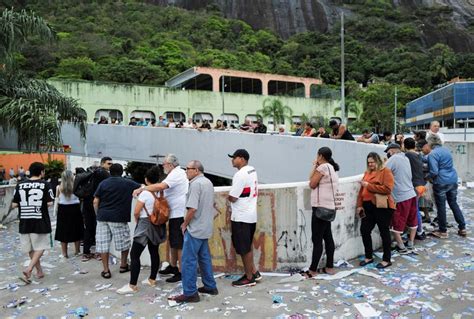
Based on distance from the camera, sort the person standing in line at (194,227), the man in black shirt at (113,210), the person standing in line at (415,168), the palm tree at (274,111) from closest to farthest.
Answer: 1. the person standing in line at (194,227)
2. the man in black shirt at (113,210)
3. the person standing in line at (415,168)
4. the palm tree at (274,111)

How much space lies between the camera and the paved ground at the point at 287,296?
4.45 meters

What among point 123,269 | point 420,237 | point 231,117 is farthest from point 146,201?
point 231,117

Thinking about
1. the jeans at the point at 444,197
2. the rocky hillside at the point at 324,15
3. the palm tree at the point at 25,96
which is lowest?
the jeans at the point at 444,197

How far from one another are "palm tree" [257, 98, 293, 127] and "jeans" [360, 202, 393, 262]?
3687 centimetres

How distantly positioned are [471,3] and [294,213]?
143 m

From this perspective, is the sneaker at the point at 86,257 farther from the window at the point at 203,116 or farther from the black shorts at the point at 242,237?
the window at the point at 203,116

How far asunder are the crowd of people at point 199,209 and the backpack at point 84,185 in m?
0.02

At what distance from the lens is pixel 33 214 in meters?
5.84

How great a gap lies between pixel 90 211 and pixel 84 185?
1.71 ft

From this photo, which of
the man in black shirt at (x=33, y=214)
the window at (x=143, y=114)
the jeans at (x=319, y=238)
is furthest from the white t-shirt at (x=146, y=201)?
the window at (x=143, y=114)

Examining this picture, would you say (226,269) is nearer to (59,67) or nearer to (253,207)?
(253,207)

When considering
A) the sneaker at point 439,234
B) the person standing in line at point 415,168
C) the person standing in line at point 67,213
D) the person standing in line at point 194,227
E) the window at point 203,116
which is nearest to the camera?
the person standing in line at point 194,227

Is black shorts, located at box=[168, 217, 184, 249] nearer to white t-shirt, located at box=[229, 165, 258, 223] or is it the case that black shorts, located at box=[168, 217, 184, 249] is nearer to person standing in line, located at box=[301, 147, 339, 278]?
white t-shirt, located at box=[229, 165, 258, 223]

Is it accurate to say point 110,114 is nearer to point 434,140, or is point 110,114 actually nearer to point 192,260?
point 434,140
